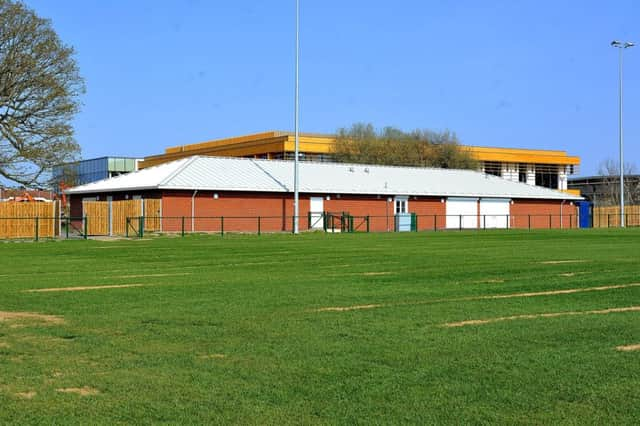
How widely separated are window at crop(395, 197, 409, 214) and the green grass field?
1791 inches

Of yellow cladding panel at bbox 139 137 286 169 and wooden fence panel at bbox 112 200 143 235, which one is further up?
yellow cladding panel at bbox 139 137 286 169

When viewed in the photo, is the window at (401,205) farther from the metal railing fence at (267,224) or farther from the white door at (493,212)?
the white door at (493,212)

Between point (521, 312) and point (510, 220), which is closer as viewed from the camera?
point (521, 312)

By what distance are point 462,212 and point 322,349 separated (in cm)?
5997

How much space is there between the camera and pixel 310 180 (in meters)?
62.0

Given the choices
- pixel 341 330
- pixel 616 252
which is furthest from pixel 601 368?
pixel 616 252

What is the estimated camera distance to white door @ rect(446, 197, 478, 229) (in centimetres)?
6781

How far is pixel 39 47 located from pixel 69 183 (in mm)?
7617

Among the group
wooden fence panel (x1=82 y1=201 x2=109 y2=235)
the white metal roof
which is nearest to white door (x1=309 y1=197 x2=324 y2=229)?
the white metal roof

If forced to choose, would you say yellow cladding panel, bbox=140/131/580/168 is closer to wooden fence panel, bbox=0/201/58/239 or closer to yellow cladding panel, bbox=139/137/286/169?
yellow cladding panel, bbox=139/137/286/169

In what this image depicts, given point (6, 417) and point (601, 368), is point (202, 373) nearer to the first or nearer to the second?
point (6, 417)

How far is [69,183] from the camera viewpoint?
48.0 m

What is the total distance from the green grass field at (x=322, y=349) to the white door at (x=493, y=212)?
5100 centimetres

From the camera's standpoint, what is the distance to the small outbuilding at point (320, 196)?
54125mm
